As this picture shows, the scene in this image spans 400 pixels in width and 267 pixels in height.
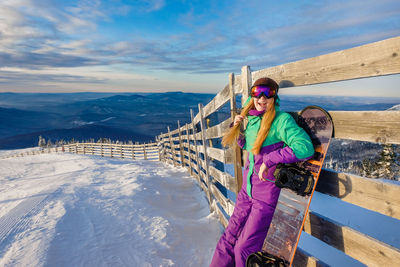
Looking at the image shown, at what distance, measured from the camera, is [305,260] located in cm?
204

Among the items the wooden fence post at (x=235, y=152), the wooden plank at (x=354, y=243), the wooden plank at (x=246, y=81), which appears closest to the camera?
the wooden plank at (x=354, y=243)

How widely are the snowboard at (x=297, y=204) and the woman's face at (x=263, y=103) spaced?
28 cm

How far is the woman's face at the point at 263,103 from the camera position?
6.63 ft

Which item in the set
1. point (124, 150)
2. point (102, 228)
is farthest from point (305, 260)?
point (124, 150)

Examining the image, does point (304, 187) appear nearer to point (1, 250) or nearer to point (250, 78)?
point (250, 78)

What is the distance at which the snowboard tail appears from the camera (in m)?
1.72

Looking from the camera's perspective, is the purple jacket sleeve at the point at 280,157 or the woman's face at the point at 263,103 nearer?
the purple jacket sleeve at the point at 280,157

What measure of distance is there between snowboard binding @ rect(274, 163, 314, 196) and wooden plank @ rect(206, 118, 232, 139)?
144 centimetres

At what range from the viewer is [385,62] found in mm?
1313

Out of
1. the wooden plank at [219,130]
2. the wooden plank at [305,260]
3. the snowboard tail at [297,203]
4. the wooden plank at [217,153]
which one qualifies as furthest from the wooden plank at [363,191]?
the wooden plank at [217,153]

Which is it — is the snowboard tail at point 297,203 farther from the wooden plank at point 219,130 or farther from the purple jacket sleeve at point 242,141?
the wooden plank at point 219,130

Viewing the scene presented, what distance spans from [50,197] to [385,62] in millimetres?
5159

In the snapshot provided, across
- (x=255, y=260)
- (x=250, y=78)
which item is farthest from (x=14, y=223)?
(x=250, y=78)

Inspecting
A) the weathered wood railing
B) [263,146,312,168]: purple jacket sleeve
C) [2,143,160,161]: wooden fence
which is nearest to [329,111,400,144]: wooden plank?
[263,146,312,168]: purple jacket sleeve
